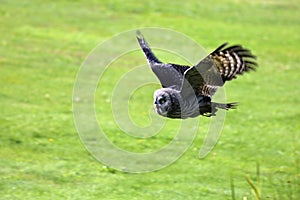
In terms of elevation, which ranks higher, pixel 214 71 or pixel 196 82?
pixel 214 71

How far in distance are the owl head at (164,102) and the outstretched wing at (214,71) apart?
23cm

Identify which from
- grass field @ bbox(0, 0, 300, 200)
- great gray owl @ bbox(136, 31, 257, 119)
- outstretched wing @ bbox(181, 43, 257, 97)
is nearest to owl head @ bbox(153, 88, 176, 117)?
great gray owl @ bbox(136, 31, 257, 119)

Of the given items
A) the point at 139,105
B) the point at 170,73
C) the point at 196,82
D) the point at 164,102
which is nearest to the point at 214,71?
the point at 196,82

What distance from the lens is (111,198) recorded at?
1098cm

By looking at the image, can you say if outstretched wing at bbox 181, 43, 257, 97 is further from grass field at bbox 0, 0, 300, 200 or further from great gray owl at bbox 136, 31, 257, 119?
grass field at bbox 0, 0, 300, 200

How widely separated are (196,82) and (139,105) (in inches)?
348

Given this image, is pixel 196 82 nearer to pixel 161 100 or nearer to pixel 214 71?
pixel 214 71

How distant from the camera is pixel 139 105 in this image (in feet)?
58.3

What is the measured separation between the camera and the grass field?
461 inches

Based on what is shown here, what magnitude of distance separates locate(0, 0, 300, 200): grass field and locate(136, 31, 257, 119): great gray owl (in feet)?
4.19

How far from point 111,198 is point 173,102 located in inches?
105

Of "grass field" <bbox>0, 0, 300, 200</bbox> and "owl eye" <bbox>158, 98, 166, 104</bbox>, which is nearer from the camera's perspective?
"owl eye" <bbox>158, 98, 166, 104</bbox>

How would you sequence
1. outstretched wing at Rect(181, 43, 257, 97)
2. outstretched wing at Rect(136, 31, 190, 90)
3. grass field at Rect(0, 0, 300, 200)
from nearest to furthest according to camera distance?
outstretched wing at Rect(181, 43, 257, 97)
outstretched wing at Rect(136, 31, 190, 90)
grass field at Rect(0, 0, 300, 200)

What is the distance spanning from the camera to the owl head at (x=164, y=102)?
28.7 feet
